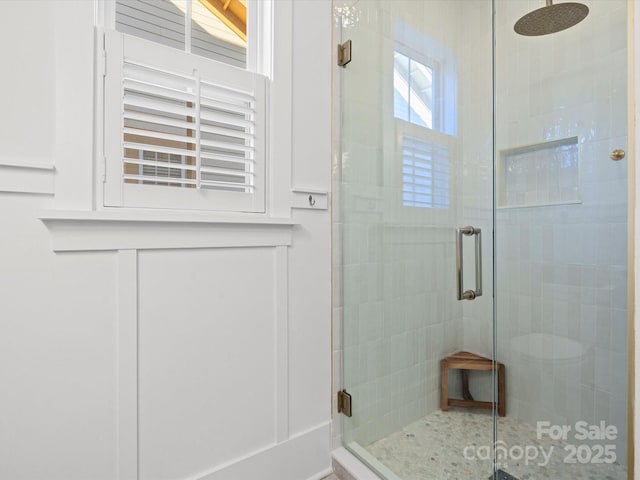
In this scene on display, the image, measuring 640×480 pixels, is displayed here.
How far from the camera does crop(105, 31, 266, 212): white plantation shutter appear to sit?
1.08m

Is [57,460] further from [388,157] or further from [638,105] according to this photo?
[638,105]

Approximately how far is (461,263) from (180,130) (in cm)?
118

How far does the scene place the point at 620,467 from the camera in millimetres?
987

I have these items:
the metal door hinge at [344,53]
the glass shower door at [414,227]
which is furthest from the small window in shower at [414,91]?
the metal door hinge at [344,53]

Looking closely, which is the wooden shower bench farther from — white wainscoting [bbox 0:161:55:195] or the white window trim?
white wainscoting [bbox 0:161:55:195]

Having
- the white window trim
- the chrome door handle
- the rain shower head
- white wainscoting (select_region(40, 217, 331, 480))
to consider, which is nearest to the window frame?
the chrome door handle

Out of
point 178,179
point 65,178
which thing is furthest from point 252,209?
point 65,178

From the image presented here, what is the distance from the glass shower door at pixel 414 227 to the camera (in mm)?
1364

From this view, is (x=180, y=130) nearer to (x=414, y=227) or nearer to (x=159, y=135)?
(x=159, y=135)

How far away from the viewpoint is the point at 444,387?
A: 165 centimetres

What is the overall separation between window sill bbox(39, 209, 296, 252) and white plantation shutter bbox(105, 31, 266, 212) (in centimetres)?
6

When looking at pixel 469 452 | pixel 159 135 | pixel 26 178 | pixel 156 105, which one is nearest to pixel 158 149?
pixel 159 135

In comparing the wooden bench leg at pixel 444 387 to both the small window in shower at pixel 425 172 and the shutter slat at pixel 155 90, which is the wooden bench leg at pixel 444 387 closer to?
the small window in shower at pixel 425 172

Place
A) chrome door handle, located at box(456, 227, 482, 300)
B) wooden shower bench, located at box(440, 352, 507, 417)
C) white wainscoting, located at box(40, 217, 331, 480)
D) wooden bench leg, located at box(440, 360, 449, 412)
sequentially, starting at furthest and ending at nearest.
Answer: wooden bench leg, located at box(440, 360, 449, 412)
wooden shower bench, located at box(440, 352, 507, 417)
chrome door handle, located at box(456, 227, 482, 300)
white wainscoting, located at box(40, 217, 331, 480)
